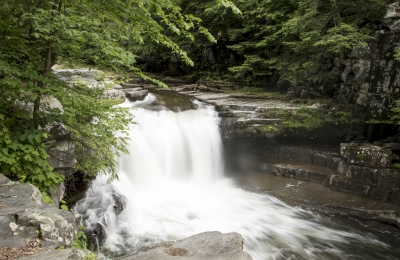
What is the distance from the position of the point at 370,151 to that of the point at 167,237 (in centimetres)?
703

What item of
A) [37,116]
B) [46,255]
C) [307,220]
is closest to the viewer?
[46,255]

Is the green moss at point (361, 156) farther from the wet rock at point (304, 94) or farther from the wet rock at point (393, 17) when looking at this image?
→ the wet rock at point (393, 17)

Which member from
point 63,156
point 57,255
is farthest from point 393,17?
point 57,255

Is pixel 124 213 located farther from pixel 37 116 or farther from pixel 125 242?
pixel 37 116

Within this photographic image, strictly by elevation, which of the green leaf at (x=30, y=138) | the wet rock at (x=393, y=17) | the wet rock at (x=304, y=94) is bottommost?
the green leaf at (x=30, y=138)

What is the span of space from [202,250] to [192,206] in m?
4.99

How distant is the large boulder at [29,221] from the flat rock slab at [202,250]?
1064 mm

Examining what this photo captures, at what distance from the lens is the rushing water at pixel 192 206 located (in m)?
7.04

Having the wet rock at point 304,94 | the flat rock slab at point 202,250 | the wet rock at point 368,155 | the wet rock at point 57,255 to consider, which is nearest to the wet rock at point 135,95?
the wet rock at point 304,94

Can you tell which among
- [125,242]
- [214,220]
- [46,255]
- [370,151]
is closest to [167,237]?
[125,242]

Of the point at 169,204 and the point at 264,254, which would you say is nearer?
the point at 264,254

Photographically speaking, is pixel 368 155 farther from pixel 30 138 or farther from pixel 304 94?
pixel 30 138

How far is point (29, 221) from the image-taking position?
3252 millimetres

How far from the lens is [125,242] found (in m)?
6.70
